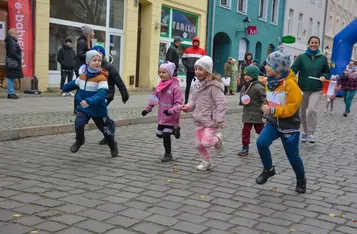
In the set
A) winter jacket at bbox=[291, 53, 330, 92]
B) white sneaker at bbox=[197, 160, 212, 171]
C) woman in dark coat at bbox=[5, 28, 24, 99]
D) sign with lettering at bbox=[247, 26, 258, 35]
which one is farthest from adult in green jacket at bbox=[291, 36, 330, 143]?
sign with lettering at bbox=[247, 26, 258, 35]

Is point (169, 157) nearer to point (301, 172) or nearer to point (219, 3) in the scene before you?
point (301, 172)

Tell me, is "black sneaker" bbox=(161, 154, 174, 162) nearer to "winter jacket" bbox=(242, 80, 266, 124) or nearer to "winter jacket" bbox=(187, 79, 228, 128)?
"winter jacket" bbox=(187, 79, 228, 128)

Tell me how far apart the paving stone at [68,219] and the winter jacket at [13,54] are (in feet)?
29.5

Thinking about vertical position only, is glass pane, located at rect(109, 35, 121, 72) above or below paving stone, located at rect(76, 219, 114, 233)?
above

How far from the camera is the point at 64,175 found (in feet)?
16.7

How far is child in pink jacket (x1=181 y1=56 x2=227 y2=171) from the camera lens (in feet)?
18.1

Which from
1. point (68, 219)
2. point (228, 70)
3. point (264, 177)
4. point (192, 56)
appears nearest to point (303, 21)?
point (228, 70)

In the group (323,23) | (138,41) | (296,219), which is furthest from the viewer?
(323,23)

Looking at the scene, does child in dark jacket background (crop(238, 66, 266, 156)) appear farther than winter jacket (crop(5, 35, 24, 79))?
No

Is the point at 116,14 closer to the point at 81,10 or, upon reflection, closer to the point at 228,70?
the point at 81,10

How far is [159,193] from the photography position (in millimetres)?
4535

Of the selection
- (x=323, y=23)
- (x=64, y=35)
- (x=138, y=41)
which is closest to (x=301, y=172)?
(x=64, y=35)

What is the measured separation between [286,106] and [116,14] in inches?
536

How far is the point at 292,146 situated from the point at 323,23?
3801cm
